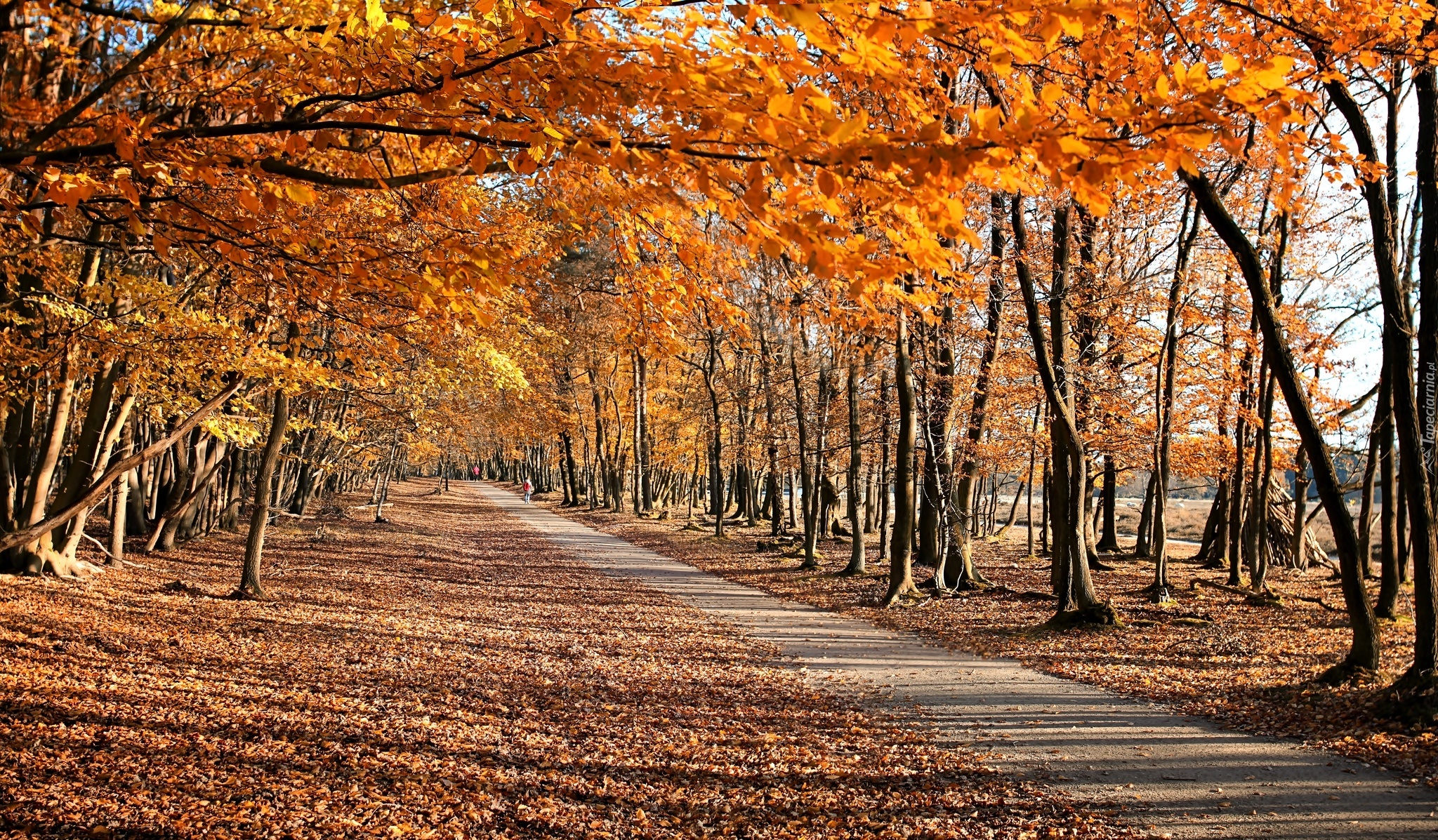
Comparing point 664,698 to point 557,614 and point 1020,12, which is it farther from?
point 1020,12

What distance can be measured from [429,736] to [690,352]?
4.73 meters

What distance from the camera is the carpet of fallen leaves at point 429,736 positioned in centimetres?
457

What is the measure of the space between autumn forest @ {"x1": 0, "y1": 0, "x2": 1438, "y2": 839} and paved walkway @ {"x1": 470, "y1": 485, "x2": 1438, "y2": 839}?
0.15ft

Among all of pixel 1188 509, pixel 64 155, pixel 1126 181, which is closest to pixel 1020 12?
pixel 1126 181

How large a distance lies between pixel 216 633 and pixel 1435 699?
11102 mm

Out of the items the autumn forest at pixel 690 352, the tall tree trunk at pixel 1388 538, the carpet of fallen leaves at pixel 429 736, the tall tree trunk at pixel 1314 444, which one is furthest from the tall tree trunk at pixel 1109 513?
the carpet of fallen leaves at pixel 429 736

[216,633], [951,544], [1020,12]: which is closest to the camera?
[1020,12]

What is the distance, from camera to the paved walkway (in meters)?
4.71

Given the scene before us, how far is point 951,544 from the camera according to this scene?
14281mm

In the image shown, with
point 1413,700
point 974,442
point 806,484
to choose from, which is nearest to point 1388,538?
point 1413,700

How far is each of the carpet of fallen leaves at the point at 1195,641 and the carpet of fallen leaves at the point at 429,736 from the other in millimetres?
2741

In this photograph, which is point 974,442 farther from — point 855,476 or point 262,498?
point 262,498

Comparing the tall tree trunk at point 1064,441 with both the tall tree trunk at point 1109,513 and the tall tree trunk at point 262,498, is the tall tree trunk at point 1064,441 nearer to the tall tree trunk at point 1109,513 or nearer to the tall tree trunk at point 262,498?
the tall tree trunk at point 262,498

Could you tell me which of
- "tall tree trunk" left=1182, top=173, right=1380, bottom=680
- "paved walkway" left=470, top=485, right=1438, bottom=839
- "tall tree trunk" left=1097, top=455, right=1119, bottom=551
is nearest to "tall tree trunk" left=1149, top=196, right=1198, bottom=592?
"paved walkway" left=470, top=485, right=1438, bottom=839
